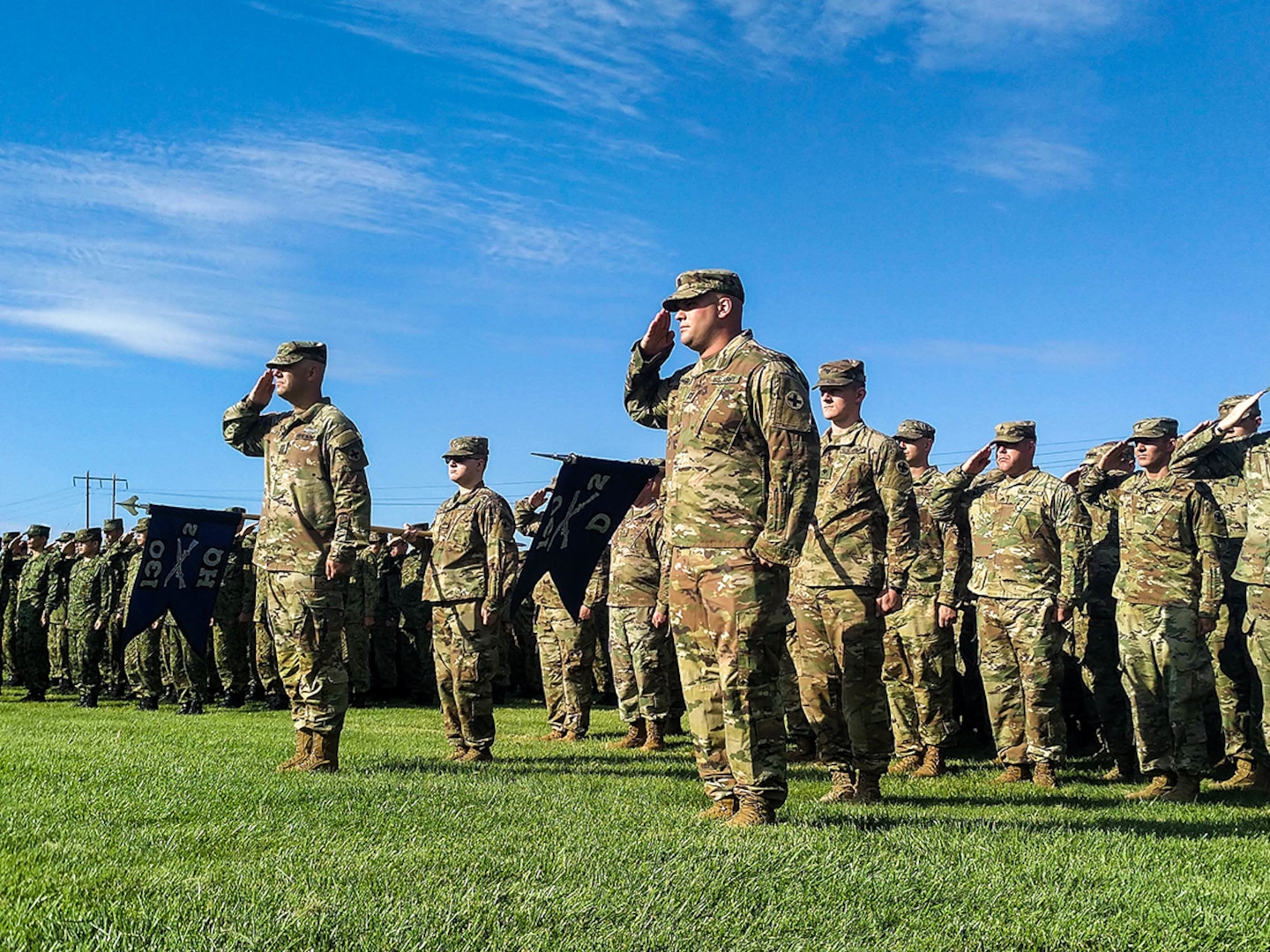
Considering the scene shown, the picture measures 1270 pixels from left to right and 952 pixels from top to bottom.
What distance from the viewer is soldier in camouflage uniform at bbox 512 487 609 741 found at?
12031mm

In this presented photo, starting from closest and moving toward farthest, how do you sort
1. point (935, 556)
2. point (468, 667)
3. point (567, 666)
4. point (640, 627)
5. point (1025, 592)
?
point (1025, 592) < point (468, 667) < point (935, 556) < point (640, 627) < point (567, 666)

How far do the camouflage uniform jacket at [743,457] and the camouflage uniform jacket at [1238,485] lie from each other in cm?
412

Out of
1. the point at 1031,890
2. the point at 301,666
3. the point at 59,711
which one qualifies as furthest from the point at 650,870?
the point at 59,711

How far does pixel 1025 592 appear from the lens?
8.95 m

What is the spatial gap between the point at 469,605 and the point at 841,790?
3.48 m

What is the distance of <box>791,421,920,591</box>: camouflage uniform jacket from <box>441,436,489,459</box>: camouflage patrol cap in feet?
11.1

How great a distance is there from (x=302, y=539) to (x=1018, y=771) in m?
5.69

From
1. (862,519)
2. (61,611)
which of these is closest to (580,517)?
(862,519)

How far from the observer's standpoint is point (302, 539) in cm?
778

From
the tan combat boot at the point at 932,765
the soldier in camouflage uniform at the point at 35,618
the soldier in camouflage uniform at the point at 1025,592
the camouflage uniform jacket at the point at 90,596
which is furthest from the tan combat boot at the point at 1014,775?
the soldier in camouflage uniform at the point at 35,618

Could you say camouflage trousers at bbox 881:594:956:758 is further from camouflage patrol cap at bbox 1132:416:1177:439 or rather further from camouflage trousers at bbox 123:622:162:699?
camouflage trousers at bbox 123:622:162:699

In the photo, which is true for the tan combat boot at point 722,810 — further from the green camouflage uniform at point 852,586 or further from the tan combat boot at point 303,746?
the tan combat boot at point 303,746

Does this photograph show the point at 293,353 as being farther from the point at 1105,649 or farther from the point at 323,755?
the point at 1105,649

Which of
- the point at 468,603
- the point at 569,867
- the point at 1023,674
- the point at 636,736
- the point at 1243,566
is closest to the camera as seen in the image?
the point at 569,867
